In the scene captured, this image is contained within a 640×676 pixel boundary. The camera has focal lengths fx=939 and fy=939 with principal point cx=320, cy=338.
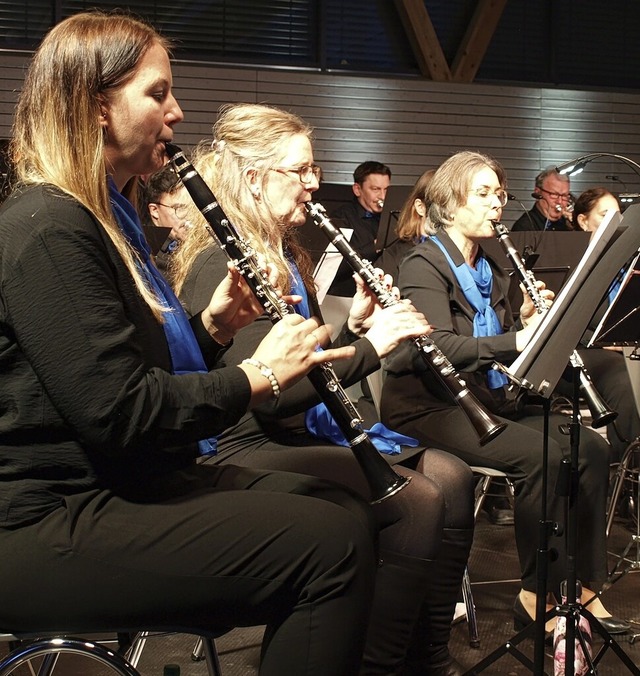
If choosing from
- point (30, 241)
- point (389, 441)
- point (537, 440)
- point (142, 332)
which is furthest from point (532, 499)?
point (30, 241)

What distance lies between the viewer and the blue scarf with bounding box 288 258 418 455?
2.51 metres

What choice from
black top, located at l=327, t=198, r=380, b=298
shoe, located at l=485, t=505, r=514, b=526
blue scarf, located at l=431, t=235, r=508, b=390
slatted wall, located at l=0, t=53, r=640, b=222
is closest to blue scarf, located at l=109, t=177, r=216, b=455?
blue scarf, located at l=431, t=235, r=508, b=390

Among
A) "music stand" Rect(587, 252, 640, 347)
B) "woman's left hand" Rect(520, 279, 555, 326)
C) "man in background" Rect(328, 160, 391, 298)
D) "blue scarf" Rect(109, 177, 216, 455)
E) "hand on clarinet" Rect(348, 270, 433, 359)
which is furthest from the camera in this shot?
"man in background" Rect(328, 160, 391, 298)

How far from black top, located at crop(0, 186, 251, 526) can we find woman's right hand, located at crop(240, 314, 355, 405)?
0.13 feet

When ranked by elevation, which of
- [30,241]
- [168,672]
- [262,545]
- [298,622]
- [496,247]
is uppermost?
[30,241]

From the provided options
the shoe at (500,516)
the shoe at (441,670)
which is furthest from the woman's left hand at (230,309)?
the shoe at (500,516)

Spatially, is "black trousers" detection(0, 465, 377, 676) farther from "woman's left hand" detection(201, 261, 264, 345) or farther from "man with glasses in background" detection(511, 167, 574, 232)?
"man with glasses in background" detection(511, 167, 574, 232)

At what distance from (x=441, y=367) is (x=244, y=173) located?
0.78 metres

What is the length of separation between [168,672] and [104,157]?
0.99 metres

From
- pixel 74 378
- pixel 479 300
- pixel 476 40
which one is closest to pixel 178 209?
pixel 479 300

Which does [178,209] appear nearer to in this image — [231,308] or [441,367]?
[441,367]

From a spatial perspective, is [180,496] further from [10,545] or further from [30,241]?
[30,241]

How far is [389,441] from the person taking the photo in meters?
2.58

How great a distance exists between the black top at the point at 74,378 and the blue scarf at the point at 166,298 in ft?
0.59
